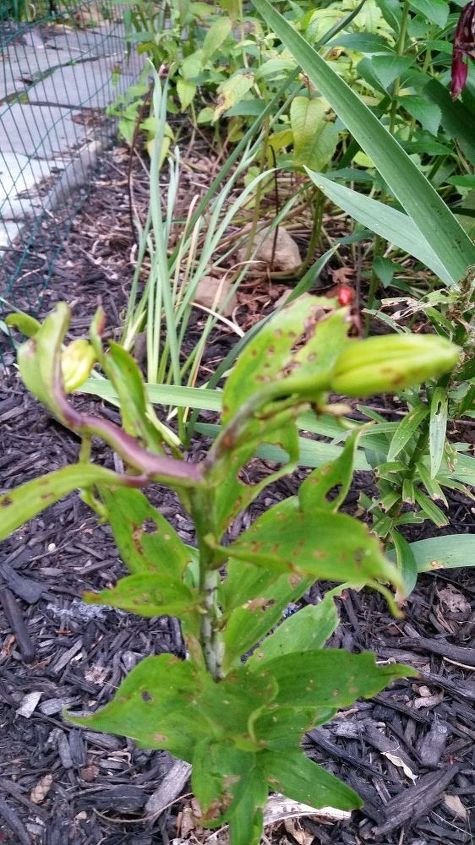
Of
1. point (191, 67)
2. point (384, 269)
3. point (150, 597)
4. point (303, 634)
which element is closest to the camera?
point (150, 597)

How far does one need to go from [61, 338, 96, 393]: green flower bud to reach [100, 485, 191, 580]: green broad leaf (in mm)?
196

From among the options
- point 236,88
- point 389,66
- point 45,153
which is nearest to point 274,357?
point 389,66

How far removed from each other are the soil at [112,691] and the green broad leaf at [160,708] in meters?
0.29

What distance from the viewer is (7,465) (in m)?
1.42

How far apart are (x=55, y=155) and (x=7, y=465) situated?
1604 mm

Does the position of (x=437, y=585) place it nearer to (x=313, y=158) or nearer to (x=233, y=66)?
(x=313, y=158)

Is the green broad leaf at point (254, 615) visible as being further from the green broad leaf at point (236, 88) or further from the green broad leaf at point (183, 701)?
the green broad leaf at point (236, 88)

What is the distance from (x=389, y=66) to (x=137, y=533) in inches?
39.2

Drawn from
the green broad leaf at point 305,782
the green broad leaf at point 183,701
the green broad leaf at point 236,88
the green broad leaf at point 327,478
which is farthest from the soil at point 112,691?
the green broad leaf at point 236,88

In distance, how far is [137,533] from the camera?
0.67 metres

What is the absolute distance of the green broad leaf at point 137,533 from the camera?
66 centimetres

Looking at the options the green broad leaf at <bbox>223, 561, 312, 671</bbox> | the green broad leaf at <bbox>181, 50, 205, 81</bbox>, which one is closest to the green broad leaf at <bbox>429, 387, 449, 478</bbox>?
the green broad leaf at <bbox>223, 561, 312, 671</bbox>

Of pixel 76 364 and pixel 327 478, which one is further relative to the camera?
pixel 327 478

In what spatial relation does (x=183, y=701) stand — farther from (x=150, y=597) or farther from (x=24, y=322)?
(x=24, y=322)
